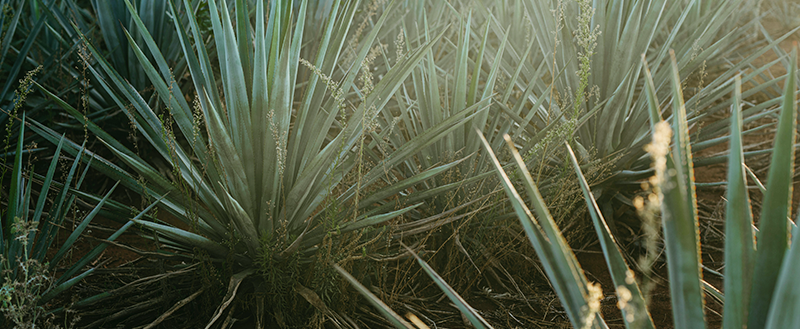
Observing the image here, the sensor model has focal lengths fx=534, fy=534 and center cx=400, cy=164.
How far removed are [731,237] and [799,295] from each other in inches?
4.8

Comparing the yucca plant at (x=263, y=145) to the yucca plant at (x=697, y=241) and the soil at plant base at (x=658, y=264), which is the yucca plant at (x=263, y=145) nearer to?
the soil at plant base at (x=658, y=264)

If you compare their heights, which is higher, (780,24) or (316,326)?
(780,24)

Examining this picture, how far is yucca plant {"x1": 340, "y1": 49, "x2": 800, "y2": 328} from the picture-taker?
0.62 m

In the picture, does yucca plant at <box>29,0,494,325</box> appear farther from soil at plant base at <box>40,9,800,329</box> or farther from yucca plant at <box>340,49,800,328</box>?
yucca plant at <box>340,49,800,328</box>

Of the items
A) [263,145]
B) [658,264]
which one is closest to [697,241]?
[263,145]

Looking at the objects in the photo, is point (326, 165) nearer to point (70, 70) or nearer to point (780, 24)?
point (70, 70)

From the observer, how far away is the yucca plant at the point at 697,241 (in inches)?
24.5

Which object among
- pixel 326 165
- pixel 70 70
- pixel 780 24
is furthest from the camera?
pixel 780 24

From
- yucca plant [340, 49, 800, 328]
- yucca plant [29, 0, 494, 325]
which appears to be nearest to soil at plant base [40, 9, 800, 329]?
yucca plant [29, 0, 494, 325]

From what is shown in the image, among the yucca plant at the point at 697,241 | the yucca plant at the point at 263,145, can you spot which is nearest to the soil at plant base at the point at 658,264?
the yucca plant at the point at 263,145

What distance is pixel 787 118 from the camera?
63 cm

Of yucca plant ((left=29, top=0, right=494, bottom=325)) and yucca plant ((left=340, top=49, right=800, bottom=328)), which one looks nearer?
yucca plant ((left=340, top=49, right=800, bottom=328))

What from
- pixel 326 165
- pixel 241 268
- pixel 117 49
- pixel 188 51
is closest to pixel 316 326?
pixel 241 268

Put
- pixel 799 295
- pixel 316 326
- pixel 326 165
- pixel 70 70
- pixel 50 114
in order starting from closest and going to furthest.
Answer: pixel 799 295 → pixel 316 326 → pixel 326 165 → pixel 50 114 → pixel 70 70
